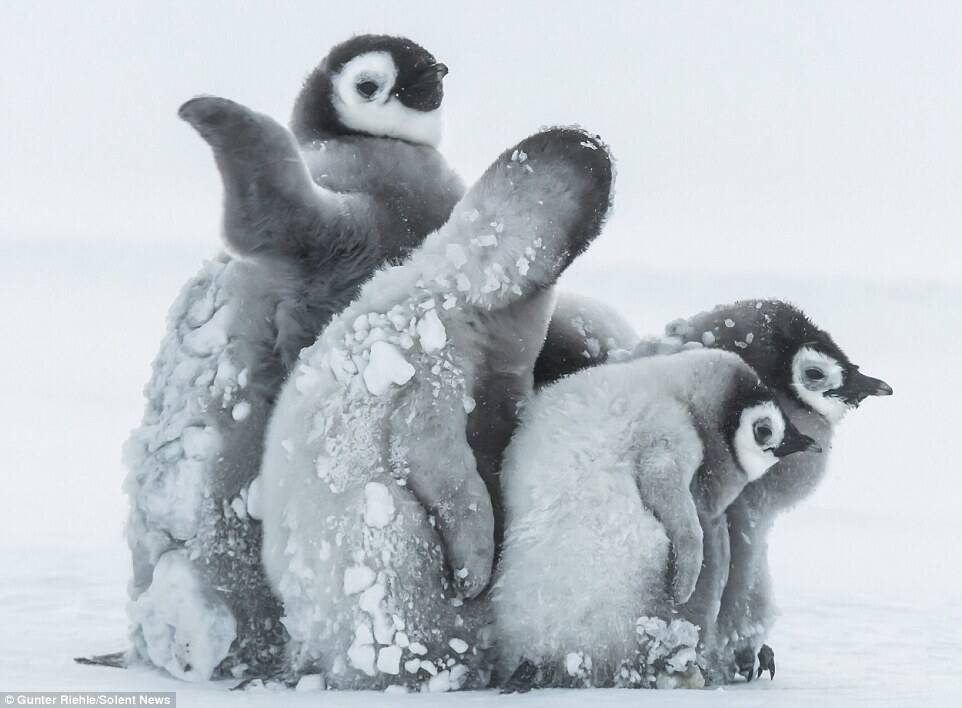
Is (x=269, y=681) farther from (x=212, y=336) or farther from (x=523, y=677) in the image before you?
(x=212, y=336)

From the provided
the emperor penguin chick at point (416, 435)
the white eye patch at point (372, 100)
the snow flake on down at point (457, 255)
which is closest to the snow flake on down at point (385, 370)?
the emperor penguin chick at point (416, 435)

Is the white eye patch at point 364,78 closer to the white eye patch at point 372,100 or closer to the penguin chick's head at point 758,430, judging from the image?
the white eye patch at point 372,100

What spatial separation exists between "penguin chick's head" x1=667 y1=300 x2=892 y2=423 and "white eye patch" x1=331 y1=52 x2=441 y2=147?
0.87 m

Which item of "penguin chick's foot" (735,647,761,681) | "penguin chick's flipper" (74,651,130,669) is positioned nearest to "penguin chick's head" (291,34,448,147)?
"penguin chick's flipper" (74,651,130,669)

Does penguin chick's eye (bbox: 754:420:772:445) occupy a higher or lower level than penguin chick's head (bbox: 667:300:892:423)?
lower

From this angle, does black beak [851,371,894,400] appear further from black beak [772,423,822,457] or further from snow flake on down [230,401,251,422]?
snow flake on down [230,401,251,422]

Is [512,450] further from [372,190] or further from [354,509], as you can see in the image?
[372,190]

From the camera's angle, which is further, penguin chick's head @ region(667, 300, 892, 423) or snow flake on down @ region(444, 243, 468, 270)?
penguin chick's head @ region(667, 300, 892, 423)

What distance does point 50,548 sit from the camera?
568cm

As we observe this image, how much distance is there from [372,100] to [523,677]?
1.44m

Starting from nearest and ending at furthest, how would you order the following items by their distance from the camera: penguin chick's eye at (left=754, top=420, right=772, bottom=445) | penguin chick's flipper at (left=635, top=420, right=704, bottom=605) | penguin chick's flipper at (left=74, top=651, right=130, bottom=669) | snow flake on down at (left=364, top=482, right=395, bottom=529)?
snow flake on down at (left=364, top=482, right=395, bottom=529) → penguin chick's flipper at (left=635, top=420, right=704, bottom=605) → penguin chick's eye at (left=754, top=420, right=772, bottom=445) → penguin chick's flipper at (left=74, top=651, right=130, bottom=669)

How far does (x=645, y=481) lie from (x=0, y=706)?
1.38 m

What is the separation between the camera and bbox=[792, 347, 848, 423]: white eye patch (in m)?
3.54

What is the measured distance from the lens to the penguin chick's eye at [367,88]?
3.42 metres
